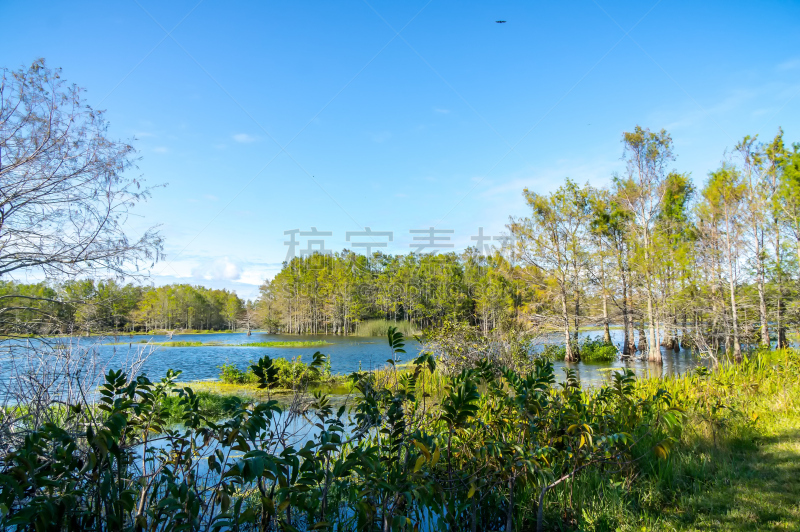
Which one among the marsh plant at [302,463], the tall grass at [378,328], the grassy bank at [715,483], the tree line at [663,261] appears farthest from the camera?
the tall grass at [378,328]

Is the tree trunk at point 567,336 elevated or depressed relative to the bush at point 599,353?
elevated

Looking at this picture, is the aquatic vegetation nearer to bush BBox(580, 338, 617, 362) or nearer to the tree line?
the tree line

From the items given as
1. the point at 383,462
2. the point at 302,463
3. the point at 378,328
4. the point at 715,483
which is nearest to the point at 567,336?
the point at 715,483

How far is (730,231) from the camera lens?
14977 mm

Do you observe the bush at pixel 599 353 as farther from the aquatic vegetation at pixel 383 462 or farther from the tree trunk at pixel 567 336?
the aquatic vegetation at pixel 383 462

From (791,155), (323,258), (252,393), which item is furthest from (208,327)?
(791,155)

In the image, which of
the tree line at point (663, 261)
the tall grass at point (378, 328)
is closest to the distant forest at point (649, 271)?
the tree line at point (663, 261)

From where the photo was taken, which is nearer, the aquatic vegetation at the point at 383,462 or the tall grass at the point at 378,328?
the aquatic vegetation at the point at 383,462

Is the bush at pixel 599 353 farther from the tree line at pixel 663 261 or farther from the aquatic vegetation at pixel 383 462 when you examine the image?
the aquatic vegetation at pixel 383 462

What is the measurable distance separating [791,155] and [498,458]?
15197 mm

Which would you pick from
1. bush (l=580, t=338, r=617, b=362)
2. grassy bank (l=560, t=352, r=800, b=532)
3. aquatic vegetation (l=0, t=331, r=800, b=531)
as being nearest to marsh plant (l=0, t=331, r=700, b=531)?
aquatic vegetation (l=0, t=331, r=800, b=531)

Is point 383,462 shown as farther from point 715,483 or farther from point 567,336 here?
point 567,336

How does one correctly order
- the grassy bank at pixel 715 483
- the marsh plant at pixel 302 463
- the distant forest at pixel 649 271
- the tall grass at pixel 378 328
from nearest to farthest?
1. the marsh plant at pixel 302 463
2. the grassy bank at pixel 715 483
3. the distant forest at pixel 649 271
4. the tall grass at pixel 378 328

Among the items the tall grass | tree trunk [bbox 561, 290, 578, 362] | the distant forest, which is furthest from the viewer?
the tall grass
